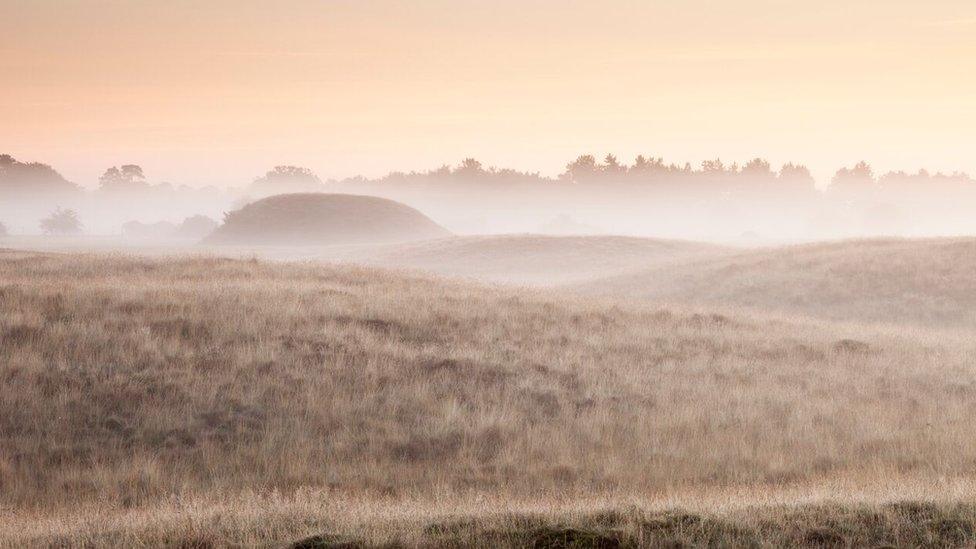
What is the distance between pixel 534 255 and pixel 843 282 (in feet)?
128

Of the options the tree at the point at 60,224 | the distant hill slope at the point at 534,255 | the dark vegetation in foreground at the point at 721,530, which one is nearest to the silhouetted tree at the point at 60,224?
the tree at the point at 60,224

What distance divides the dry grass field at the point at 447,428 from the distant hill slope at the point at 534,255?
42.7 meters

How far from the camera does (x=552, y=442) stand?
42.1 ft

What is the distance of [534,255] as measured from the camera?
246ft

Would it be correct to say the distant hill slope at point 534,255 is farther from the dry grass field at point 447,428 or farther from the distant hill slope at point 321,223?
the dry grass field at point 447,428

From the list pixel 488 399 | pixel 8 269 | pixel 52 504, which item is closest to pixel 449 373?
pixel 488 399

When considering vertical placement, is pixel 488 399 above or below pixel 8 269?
below

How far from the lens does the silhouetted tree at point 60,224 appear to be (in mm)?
151375

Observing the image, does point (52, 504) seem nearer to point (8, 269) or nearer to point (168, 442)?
point (168, 442)

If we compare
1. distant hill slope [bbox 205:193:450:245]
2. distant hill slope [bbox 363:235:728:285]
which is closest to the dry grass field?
distant hill slope [bbox 363:235:728:285]

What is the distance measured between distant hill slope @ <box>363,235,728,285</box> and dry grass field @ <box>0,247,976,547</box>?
4271 centimetres

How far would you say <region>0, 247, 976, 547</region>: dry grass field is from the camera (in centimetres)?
750

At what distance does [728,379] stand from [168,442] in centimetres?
1113

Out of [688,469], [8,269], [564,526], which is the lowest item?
[688,469]
